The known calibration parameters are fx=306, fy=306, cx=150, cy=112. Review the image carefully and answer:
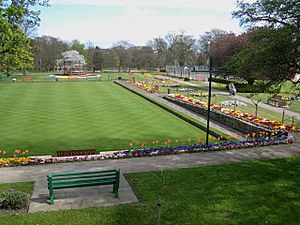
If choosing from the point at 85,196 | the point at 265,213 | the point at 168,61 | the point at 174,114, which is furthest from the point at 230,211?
the point at 168,61

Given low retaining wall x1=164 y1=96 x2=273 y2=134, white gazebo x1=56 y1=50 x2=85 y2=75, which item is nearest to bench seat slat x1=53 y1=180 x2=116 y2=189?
low retaining wall x1=164 y1=96 x2=273 y2=134

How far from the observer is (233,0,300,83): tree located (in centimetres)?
1259

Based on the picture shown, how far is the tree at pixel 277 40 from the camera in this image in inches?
496

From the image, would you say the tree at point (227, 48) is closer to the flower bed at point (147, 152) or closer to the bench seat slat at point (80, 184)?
the flower bed at point (147, 152)

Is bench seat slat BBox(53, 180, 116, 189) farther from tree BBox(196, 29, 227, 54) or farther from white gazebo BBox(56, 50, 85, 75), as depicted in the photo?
tree BBox(196, 29, 227, 54)

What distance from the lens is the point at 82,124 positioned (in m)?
22.8

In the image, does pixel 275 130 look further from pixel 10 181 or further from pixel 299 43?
pixel 10 181

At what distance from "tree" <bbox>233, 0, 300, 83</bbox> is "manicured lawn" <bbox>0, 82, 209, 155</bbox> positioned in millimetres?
7323

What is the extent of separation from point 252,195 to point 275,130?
10.1 meters

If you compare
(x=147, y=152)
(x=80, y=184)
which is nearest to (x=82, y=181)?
(x=80, y=184)

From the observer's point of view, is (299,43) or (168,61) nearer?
(299,43)

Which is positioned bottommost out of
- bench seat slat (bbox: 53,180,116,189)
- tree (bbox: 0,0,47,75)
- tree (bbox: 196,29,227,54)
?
bench seat slat (bbox: 53,180,116,189)

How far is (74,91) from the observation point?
42219 mm

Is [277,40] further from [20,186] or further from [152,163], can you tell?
[20,186]
